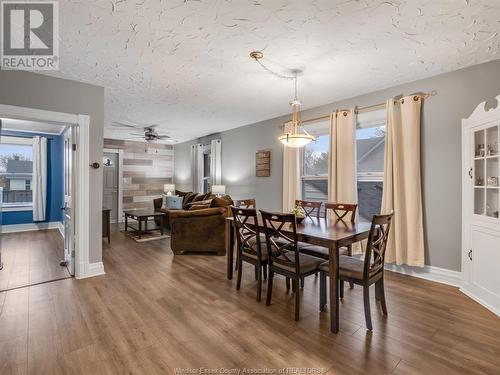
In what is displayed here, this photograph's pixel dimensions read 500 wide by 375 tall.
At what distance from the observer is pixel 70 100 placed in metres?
3.24

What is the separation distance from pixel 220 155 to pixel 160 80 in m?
3.38

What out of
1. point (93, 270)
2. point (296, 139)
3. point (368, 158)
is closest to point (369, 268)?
point (296, 139)

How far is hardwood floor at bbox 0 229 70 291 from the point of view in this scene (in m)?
3.28

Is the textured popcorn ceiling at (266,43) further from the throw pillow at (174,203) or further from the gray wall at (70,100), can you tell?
the throw pillow at (174,203)

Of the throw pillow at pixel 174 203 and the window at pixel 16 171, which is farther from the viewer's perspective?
the throw pillow at pixel 174 203

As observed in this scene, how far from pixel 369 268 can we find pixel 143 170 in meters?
7.65

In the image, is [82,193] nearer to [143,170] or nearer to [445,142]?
[445,142]

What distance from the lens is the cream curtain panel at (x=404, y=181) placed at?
10.8ft

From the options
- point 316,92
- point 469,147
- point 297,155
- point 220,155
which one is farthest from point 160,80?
point 469,147

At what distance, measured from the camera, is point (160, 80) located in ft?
11.1

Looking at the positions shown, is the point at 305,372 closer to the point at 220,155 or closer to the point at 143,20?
the point at 143,20

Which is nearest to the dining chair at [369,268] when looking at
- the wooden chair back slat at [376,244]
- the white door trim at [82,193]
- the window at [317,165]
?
the wooden chair back slat at [376,244]

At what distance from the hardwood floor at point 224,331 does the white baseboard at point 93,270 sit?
0.17 meters

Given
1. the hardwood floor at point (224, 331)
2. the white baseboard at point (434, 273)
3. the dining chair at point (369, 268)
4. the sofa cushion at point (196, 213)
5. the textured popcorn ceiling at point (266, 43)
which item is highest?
the textured popcorn ceiling at point (266, 43)
